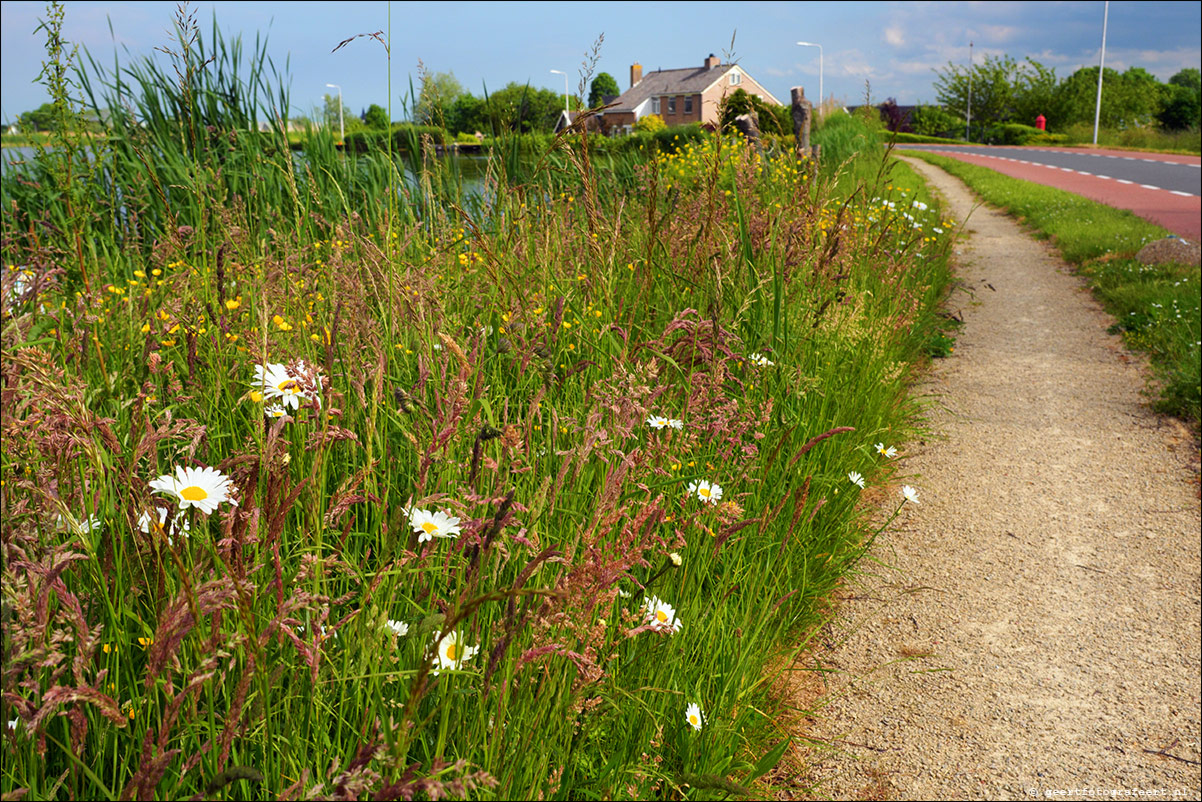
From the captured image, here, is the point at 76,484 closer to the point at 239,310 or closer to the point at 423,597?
the point at 423,597

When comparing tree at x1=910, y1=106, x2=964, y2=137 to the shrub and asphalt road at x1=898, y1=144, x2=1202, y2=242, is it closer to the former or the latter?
the shrub

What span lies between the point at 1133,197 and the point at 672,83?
60.8 meters

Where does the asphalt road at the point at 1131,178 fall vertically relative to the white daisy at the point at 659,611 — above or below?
above

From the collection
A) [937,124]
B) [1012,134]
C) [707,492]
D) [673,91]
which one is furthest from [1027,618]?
[673,91]

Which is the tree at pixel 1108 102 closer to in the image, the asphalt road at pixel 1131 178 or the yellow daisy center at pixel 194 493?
the asphalt road at pixel 1131 178

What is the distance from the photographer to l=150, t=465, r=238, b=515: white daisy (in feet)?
4.10

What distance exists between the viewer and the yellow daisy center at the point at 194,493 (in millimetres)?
1288

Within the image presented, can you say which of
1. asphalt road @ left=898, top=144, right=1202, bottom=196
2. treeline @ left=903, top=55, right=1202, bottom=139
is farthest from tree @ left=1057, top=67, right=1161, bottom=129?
asphalt road @ left=898, top=144, right=1202, bottom=196

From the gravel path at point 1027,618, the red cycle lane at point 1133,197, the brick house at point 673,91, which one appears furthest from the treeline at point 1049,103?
the gravel path at point 1027,618

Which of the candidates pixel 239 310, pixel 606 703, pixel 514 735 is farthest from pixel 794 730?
pixel 239 310

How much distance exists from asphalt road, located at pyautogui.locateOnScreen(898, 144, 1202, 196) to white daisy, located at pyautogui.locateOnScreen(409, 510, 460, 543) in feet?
63.4

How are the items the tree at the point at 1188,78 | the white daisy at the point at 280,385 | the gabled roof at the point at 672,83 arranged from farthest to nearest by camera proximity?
the tree at the point at 1188,78
the gabled roof at the point at 672,83
the white daisy at the point at 280,385

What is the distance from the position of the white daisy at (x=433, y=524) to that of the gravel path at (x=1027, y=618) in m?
1.38

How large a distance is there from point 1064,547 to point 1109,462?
1202mm
